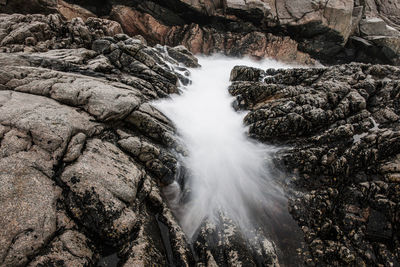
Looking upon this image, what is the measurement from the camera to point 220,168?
10250 mm

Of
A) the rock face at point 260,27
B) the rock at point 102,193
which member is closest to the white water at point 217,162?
the rock at point 102,193

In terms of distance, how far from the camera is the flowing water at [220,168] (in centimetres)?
807

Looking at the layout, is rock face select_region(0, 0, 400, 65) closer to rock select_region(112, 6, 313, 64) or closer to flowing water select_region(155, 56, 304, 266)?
rock select_region(112, 6, 313, 64)

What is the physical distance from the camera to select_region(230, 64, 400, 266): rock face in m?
7.00

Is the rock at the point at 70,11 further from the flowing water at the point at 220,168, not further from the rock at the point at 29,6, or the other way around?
the flowing water at the point at 220,168

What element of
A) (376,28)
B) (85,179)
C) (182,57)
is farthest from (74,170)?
(376,28)

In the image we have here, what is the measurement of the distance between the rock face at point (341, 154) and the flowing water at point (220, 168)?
1043 mm

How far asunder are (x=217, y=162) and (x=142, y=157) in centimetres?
429

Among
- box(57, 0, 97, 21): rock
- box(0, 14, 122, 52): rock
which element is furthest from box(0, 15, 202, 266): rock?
box(57, 0, 97, 21): rock

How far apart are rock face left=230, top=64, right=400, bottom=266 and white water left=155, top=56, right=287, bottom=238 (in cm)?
121

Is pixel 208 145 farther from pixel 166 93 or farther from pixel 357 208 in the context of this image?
pixel 357 208

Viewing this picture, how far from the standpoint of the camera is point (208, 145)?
1143 centimetres

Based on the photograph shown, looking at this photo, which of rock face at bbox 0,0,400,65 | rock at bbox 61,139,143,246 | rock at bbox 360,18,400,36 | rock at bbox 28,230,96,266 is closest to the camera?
rock at bbox 28,230,96,266

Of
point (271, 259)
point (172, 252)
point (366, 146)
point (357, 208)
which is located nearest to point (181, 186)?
point (172, 252)
